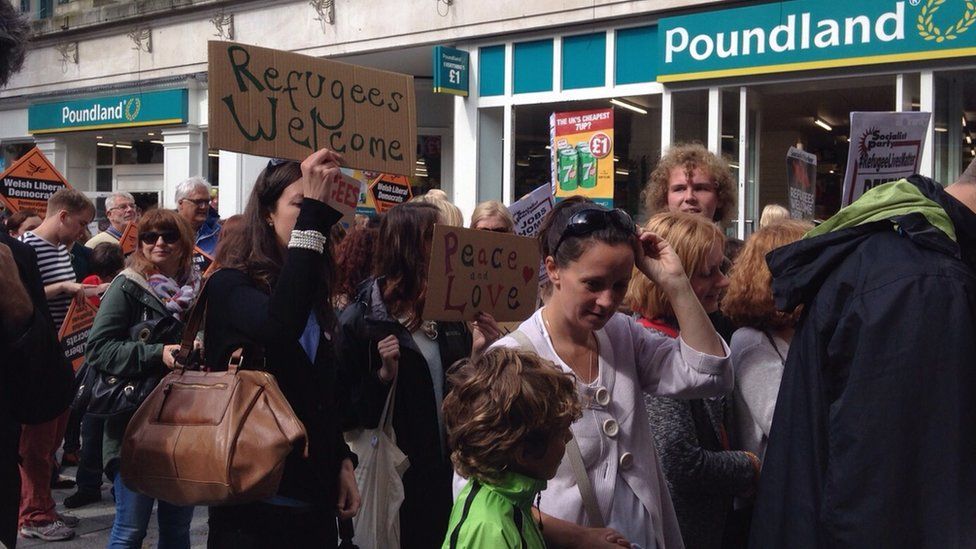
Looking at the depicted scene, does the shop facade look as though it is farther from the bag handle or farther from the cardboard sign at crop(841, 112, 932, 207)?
the bag handle

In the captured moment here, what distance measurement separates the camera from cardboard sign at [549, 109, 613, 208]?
11.9 metres

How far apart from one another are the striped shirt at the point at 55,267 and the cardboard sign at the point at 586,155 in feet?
19.5

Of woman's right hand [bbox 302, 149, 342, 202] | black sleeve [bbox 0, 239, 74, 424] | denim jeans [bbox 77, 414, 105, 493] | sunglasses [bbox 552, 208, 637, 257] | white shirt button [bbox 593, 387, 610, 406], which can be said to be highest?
woman's right hand [bbox 302, 149, 342, 202]

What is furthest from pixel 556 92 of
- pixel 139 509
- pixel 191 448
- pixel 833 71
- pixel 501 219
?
pixel 191 448

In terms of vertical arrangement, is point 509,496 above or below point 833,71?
below

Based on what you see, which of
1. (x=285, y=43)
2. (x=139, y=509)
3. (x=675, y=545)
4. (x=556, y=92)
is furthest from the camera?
(x=285, y=43)

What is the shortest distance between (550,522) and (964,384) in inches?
39.1

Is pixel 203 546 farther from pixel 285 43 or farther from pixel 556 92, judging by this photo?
pixel 285 43

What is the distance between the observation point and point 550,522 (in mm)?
2420

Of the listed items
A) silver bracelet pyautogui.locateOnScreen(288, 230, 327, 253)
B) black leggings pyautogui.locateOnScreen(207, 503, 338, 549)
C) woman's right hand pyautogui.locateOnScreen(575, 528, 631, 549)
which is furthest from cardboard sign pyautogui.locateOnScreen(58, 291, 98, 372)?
woman's right hand pyautogui.locateOnScreen(575, 528, 631, 549)

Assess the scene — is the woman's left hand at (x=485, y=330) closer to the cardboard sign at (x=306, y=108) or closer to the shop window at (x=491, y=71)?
the cardboard sign at (x=306, y=108)

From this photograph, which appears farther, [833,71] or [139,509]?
[833,71]

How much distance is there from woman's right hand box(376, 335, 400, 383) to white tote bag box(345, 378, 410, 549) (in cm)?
4

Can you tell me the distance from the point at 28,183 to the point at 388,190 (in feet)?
11.7
